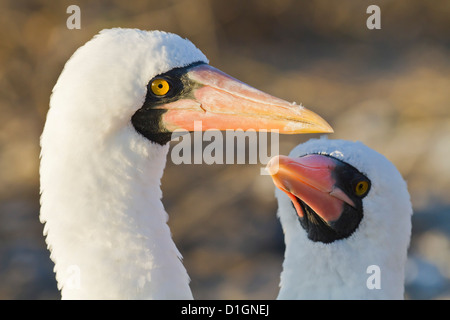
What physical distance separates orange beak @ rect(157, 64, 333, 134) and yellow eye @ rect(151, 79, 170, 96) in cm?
6

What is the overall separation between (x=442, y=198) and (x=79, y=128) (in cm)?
617

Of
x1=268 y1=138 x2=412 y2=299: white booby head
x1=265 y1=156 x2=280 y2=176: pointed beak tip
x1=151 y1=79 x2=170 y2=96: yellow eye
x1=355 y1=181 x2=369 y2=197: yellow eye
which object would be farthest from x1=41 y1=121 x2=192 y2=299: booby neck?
x1=355 y1=181 x2=369 y2=197: yellow eye

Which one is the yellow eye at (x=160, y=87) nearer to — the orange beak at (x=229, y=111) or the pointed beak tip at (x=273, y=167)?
the orange beak at (x=229, y=111)

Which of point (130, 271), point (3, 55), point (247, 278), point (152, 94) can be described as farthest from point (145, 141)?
point (3, 55)

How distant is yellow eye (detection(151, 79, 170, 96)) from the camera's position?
3107mm

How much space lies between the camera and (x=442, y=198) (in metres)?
8.24

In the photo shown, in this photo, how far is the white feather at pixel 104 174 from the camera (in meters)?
2.92

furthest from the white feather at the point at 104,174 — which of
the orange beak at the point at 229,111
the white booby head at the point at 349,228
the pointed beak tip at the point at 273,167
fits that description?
the white booby head at the point at 349,228

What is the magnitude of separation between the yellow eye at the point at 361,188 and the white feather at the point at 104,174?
145 cm

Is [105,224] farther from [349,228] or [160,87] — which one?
[349,228]

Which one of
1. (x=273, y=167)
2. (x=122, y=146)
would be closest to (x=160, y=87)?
(x=122, y=146)

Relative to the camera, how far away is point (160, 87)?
3.13 metres

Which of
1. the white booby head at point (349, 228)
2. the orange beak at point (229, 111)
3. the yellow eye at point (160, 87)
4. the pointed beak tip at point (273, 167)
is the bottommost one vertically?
the white booby head at point (349, 228)

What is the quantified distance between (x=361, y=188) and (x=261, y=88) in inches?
216
